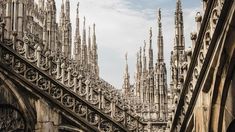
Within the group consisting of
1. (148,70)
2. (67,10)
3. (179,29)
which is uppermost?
(179,29)

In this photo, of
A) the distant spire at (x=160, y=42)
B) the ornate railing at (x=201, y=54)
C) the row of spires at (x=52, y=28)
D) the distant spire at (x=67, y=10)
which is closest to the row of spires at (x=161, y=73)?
the distant spire at (x=160, y=42)

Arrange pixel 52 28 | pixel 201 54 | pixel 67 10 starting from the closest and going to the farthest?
pixel 201 54 → pixel 52 28 → pixel 67 10

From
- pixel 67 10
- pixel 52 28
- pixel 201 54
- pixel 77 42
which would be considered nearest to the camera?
pixel 201 54

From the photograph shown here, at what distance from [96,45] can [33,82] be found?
2172 inches

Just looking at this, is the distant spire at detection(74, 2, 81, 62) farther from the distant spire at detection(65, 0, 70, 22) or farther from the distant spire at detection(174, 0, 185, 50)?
the distant spire at detection(174, 0, 185, 50)

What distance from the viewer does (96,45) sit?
72812mm

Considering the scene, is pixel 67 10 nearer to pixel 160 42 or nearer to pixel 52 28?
pixel 52 28

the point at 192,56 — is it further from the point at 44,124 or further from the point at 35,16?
the point at 35,16

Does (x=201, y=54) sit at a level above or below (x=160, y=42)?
above

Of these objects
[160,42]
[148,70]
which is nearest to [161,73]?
[160,42]

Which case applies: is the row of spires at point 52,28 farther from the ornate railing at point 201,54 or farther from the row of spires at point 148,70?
the ornate railing at point 201,54

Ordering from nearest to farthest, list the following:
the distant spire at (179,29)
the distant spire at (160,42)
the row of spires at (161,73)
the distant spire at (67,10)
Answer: the row of spires at (161,73) < the distant spire at (179,29) < the distant spire at (160,42) < the distant spire at (67,10)

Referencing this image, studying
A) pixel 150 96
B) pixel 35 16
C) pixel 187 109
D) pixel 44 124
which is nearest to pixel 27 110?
pixel 44 124

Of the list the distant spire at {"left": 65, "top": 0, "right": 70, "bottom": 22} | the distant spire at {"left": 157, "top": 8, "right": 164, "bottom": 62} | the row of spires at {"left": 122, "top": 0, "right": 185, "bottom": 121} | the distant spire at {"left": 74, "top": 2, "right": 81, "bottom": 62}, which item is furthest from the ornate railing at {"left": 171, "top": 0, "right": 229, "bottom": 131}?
the distant spire at {"left": 74, "top": 2, "right": 81, "bottom": 62}
